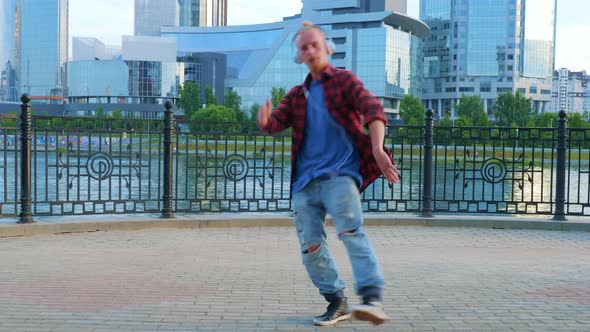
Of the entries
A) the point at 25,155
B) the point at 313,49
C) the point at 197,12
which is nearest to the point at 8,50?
the point at 197,12

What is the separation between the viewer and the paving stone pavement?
14.2 ft

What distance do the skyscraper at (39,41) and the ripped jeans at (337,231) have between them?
540 ft

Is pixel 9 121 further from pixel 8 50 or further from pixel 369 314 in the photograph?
pixel 8 50

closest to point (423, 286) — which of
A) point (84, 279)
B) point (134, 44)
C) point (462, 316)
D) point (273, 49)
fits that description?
point (462, 316)

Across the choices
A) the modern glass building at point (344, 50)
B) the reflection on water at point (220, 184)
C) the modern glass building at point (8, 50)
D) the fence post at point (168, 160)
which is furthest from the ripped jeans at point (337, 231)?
the modern glass building at point (8, 50)

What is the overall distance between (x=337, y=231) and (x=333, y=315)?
589 mm

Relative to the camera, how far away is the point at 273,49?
11456 centimetres

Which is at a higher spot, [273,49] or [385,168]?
[273,49]

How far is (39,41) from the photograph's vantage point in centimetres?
16362

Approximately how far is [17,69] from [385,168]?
6820 inches

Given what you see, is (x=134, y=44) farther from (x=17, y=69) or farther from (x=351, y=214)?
(x=351, y=214)

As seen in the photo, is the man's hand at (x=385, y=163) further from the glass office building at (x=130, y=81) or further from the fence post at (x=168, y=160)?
the glass office building at (x=130, y=81)

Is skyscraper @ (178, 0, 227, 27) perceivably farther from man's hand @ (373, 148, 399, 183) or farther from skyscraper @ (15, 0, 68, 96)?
man's hand @ (373, 148, 399, 183)

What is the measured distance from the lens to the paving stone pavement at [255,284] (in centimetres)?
432
